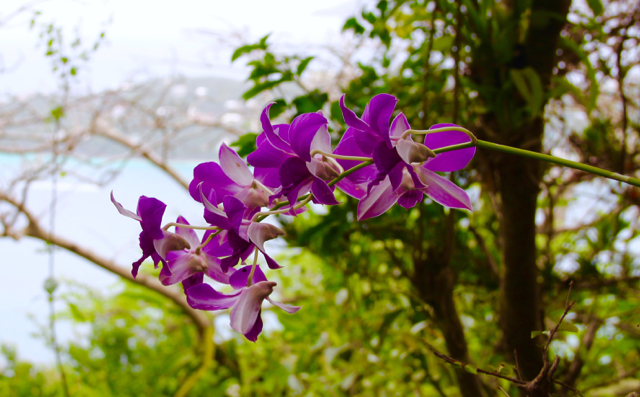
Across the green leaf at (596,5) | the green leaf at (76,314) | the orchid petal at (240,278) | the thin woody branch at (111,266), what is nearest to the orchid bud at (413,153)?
the orchid petal at (240,278)

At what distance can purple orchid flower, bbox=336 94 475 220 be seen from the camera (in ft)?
0.60

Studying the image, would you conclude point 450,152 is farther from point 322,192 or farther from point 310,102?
point 310,102

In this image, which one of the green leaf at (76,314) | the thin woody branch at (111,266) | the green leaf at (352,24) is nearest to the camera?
the green leaf at (352,24)

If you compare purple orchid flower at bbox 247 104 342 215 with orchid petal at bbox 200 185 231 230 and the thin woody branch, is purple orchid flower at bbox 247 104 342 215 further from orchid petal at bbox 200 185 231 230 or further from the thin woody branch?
the thin woody branch

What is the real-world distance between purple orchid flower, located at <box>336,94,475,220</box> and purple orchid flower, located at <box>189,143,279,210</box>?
5 cm

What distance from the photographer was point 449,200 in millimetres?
210

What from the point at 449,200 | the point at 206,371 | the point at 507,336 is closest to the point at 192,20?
the point at 206,371

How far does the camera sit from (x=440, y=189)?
0.21 m

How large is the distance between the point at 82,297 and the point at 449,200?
7.49 feet

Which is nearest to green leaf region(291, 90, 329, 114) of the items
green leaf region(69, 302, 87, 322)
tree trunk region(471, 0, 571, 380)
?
tree trunk region(471, 0, 571, 380)

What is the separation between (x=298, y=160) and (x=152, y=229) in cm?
8

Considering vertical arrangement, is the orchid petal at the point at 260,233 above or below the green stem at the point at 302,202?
below

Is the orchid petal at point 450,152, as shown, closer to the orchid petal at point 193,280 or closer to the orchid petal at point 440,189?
the orchid petal at point 440,189

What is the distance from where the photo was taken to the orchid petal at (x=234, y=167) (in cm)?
23
